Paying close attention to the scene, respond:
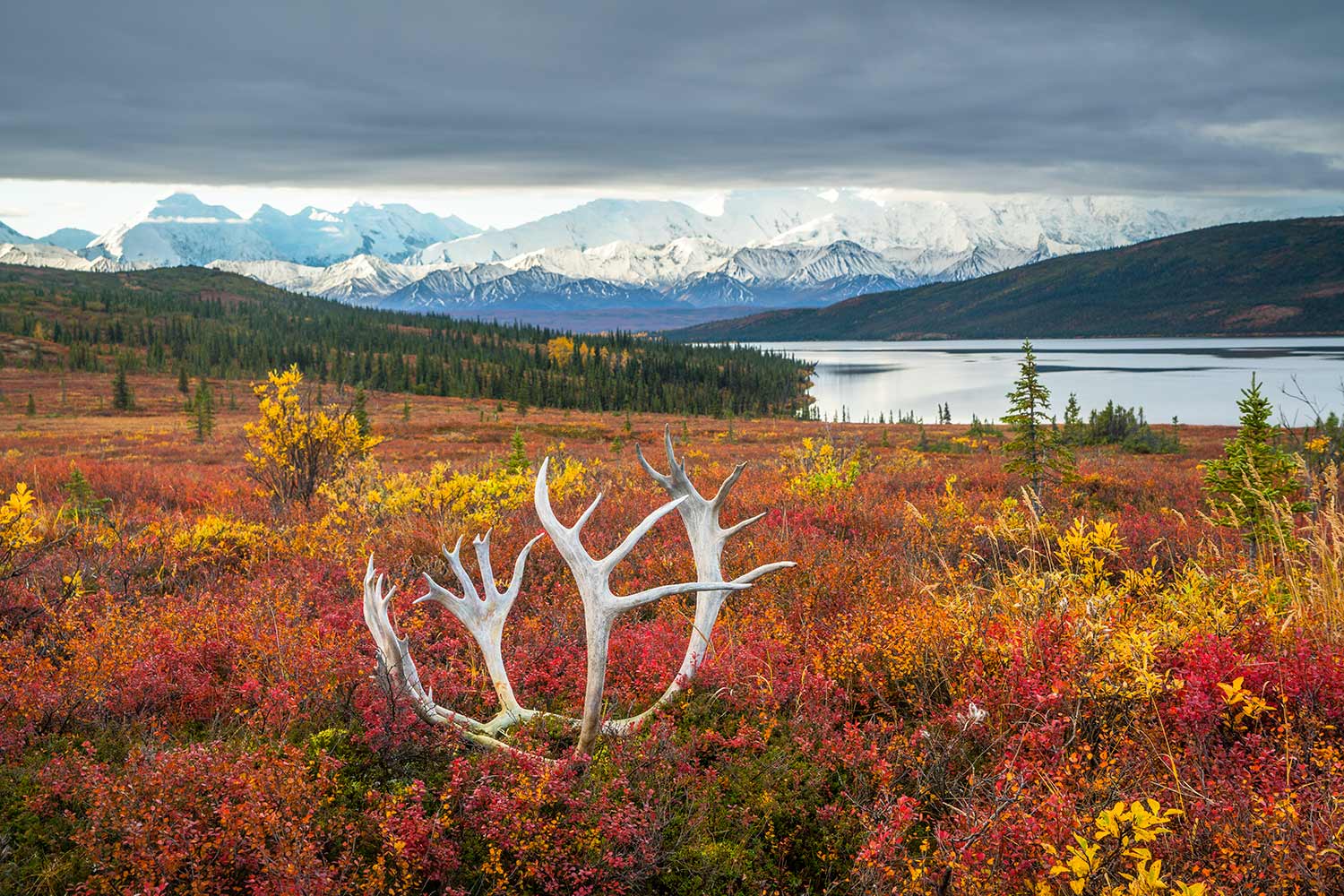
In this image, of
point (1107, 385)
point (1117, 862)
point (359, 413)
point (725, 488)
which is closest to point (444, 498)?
point (725, 488)

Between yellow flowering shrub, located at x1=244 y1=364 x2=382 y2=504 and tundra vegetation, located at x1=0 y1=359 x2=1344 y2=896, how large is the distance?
166 inches

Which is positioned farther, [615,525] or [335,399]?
[335,399]

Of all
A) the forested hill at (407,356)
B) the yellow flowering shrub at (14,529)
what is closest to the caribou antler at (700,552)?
the yellow flowering shrub at (14,529)

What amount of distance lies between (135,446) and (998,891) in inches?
1573

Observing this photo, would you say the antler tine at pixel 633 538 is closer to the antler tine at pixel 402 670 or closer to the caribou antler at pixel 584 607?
the caribou antler at pixel 584 607

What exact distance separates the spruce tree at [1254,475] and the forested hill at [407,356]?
87.2 m

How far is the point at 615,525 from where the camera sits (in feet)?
33.8

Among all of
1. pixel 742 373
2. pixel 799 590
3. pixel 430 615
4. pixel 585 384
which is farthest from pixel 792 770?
pixel 742 373

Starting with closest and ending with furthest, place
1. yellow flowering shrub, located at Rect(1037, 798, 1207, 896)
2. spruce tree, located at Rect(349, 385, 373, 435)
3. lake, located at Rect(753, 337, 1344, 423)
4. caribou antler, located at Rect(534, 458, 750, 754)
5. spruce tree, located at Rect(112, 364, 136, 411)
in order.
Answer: yellow flowering shrub, located at Rect(1037, 798, 1207, 896) < caribou antler, located at Rect(534, 458, 750, 754) < spruce tree, located at Rect(349, 385, 373, 435) < spruce tree, located at Rect(112, 364, 136, 411) < lake, located at Rect(753, 337, 1344, 423)

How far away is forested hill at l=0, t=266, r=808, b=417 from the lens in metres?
116

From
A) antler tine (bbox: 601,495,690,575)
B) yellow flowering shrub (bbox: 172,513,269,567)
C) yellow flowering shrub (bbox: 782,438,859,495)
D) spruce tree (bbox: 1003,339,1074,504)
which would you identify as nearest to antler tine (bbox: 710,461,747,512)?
antler tine (bbox: 601,495,690,575)

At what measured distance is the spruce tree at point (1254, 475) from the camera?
7418 mm

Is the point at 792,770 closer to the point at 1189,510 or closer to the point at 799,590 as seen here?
the point at 799,590

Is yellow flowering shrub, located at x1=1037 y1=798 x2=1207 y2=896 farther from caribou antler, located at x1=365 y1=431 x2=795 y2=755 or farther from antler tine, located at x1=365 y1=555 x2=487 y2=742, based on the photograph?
antler tine, located at x1=365 y1=555 x2=487 y2=742
